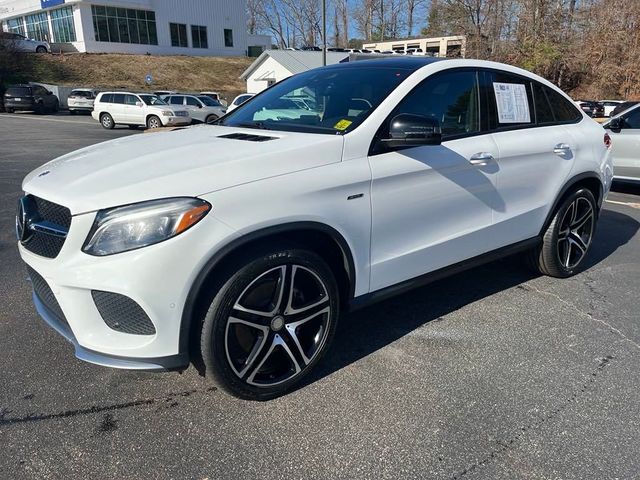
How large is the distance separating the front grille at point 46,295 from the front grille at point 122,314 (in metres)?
0.29

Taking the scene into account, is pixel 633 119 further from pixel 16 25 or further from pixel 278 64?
pixel 16 25

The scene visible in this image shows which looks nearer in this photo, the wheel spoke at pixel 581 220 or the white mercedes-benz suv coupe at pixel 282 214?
the white mercedes-benz suv coupe at pixel 282 214

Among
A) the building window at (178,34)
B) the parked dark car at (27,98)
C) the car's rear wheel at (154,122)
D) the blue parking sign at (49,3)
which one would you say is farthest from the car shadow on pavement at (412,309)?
the building window at (178,34)

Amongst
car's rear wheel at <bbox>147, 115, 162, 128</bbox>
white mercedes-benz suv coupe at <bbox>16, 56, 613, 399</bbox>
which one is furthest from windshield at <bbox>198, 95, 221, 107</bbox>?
white mercedes-benz suv coupe at <bbox>16, 56, 613, 399</bbox>

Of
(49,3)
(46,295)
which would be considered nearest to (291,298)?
(46,295)

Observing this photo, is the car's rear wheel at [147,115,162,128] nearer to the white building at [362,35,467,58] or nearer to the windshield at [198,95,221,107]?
the windshield at [198,95,221,107]

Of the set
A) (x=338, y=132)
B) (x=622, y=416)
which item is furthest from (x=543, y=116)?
(x=622, y=416)

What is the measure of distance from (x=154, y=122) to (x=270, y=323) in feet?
70.3

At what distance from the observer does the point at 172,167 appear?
2402 mm

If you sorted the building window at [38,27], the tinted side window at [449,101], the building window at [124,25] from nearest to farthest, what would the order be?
the tinted side window at [449,101], the building window at [124,25], the building window at [38,27]

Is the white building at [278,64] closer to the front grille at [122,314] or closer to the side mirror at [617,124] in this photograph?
the side mirror at [617,124]

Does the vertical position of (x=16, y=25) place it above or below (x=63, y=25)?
above

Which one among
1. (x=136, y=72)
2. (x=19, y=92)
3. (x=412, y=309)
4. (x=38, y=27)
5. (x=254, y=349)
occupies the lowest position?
(x=412, y=309)

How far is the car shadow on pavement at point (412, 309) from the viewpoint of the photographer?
3189 mm
